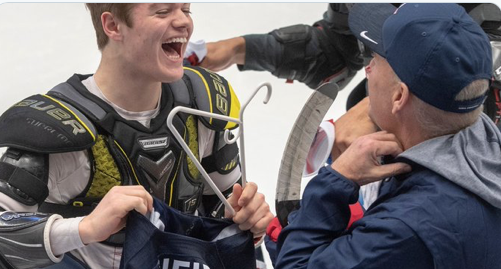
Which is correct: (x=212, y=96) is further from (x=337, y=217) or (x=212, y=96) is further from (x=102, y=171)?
(x=337, y=217)

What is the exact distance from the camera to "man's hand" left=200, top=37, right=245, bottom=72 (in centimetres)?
319

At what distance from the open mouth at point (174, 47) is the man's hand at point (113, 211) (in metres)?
0.40

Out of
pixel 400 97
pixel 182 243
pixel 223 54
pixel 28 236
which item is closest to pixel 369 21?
pixel 400 97

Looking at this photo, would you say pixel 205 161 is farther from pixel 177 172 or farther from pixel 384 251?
pixel 384 251

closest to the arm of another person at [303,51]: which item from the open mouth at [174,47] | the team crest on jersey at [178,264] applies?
the open mouth at [174,47]

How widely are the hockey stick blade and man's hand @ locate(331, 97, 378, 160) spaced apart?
12.4 inches

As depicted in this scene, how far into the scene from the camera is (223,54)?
10.7ft

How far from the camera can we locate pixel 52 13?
443 centimetres

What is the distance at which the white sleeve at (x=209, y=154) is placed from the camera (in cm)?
226

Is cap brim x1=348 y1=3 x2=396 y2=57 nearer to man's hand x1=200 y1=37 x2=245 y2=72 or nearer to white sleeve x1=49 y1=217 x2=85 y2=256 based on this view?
white sleeve x1=49 y1=217 x2=85 y2=256

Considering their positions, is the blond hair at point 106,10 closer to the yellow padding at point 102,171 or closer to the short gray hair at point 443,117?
the yellow padding at point 102,171

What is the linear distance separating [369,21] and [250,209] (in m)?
0.50

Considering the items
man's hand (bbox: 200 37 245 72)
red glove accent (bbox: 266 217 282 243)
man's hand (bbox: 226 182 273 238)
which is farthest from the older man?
man's hand (bbox: 200 37 245 72)

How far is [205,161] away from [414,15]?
773 millimetres
